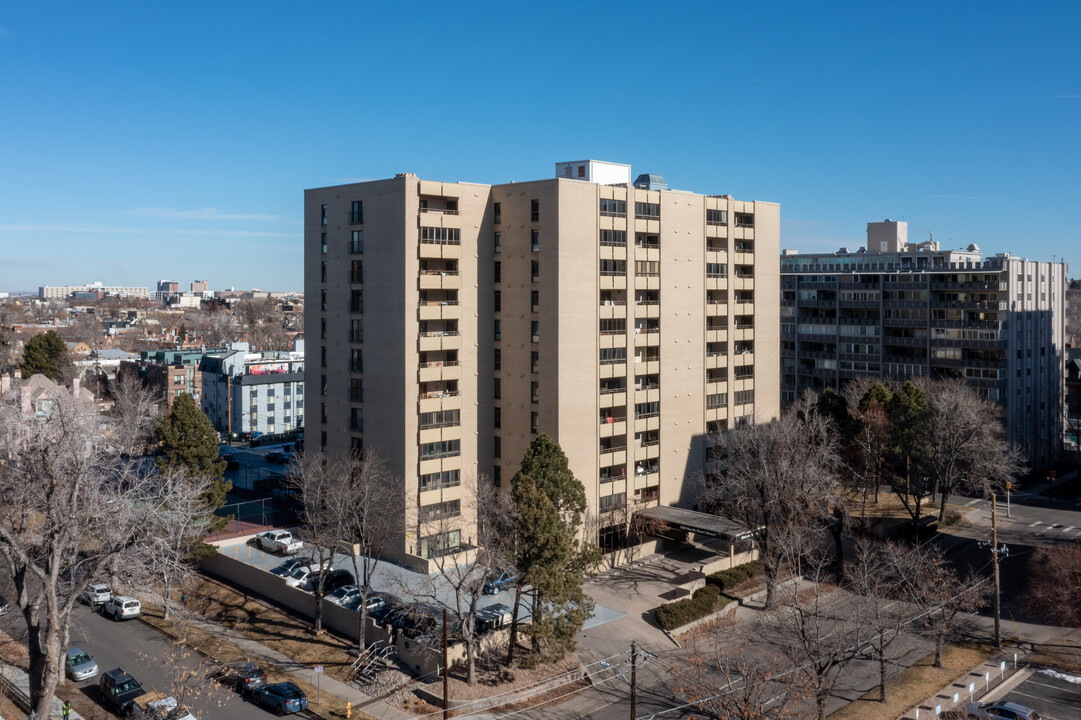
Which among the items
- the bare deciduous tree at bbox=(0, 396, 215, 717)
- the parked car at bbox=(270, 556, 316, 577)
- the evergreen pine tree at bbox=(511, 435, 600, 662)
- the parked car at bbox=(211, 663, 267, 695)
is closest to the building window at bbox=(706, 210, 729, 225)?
the evergreen pine tree at bbox=(511, 435, 600, 662)

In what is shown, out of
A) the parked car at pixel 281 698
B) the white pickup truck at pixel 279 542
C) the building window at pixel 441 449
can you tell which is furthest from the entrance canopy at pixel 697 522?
the parked car at pixel 281 698

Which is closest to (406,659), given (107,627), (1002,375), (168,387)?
(107,627)

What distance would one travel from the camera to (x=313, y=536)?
50500mm

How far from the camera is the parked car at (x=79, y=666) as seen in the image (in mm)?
42938

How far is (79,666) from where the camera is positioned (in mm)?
43344

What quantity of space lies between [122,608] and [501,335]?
101 ft

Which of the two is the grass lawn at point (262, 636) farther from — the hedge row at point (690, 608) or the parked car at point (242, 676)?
the hedge row at point (690, 608)

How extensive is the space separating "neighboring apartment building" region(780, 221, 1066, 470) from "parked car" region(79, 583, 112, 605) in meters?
84.0

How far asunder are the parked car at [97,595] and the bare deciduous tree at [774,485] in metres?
41.5

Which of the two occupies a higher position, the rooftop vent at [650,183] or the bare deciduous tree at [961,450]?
the rooftop vent at [650,183]

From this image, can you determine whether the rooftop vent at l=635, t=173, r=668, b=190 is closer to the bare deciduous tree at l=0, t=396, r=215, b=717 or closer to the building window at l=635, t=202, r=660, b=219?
the building window at l=635, t=202, r=660, b=219

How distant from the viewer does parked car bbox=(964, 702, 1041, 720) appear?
3750cm

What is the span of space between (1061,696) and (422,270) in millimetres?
44854

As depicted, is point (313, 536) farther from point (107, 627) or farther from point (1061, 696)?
point (1061, 696)
